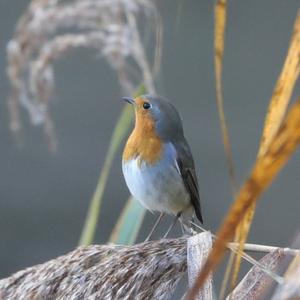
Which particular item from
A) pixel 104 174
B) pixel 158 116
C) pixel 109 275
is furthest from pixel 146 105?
pixel 109 275

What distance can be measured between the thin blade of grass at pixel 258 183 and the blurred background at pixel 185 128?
15.2ft

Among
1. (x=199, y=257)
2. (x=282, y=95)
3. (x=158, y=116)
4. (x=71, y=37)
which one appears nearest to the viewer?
(x=282, y=95)

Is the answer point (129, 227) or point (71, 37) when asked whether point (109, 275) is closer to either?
point (129, 227)

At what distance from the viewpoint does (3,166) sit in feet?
21.4

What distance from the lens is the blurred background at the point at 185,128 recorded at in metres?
6.06

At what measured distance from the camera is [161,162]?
3.55m

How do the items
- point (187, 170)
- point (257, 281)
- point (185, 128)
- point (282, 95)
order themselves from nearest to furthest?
point (282, 95) < point (257, 281) < point (187, 170) < point (185, 128)

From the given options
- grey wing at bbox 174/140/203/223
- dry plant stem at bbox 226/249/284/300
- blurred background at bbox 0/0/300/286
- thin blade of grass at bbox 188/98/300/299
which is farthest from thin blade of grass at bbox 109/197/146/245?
blurred background at bbox 0/0/300/286

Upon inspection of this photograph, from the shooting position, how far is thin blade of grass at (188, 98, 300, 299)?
124cm

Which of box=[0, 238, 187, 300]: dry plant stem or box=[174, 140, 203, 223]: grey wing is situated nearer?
box=[0, 238, 187, 300]: dry plant stem

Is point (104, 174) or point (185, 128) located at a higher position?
point (104, 174)

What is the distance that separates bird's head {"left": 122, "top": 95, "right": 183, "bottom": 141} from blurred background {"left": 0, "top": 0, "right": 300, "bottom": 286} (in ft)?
7.88

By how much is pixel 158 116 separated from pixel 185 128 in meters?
2.57

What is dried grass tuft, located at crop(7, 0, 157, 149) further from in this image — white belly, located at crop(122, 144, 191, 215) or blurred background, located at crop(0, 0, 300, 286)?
blurred background, located at crop(0, 0, 300, 286)
